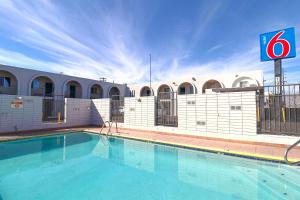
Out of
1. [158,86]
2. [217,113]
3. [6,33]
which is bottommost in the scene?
[217,113]

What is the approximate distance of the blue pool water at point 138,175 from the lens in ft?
12.6

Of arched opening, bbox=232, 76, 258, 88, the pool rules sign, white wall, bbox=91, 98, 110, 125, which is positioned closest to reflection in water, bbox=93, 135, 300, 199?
white wall, bbox=91, 98, 110, 125

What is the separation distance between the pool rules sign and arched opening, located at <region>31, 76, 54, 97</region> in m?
20.3

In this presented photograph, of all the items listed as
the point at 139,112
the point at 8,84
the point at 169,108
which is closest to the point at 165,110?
the point at 169,108

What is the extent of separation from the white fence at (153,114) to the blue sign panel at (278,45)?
456 centimetres

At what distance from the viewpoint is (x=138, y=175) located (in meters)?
4.97

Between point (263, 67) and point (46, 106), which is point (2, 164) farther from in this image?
point (263, 67)

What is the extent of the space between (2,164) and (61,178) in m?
2.60

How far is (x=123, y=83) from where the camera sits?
2664cm

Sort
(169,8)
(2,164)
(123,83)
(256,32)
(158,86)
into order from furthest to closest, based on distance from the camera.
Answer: (123,83)
(158,86)
(256,32)
(169,8)
(2,164)

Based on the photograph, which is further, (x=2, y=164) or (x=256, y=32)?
(x=256, y=32)

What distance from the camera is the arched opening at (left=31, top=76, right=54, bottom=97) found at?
1815 cm

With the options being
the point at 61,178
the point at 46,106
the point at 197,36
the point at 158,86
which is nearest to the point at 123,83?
the point at 158,86

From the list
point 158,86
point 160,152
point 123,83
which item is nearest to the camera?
point 160,152
